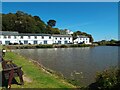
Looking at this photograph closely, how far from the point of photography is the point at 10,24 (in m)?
91.4

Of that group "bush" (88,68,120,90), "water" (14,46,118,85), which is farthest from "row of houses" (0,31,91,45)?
"bush" (88,68,120,90)

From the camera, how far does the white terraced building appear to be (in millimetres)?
78875

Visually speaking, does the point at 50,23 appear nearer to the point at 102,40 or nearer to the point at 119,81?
the point at 102,40

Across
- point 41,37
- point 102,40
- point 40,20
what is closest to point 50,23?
point 40,20

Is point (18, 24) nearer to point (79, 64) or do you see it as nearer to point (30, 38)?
point (30, 38)

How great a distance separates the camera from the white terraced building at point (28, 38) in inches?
3105

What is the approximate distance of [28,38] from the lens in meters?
83.1

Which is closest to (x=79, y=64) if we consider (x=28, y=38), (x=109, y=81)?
(x=109, y=81)

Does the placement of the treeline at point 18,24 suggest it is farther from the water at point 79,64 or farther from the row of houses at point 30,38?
the water at point 79,64

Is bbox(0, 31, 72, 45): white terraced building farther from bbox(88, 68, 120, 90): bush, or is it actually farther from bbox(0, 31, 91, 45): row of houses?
bbox(88, 68, 120, 90): bush

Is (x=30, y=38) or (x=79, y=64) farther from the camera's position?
(x=30, y=38)

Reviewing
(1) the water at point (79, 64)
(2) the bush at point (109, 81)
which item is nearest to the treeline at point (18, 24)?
(1) the water at point (79, 64)

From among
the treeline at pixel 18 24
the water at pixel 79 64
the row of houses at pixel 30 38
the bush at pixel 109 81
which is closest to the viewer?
the bush at pixel 109 81

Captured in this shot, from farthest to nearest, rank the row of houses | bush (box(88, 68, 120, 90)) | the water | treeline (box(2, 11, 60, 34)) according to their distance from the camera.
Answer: treeline (box(2, 11, 60, 34)) < the row of houses < the water < bush (box(88, 68, 120, 90))
